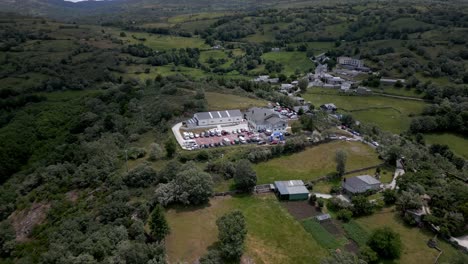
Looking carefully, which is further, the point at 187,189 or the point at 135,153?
the point at 135,153

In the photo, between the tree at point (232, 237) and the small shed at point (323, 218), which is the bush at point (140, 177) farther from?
the small shed at point (323, 218)

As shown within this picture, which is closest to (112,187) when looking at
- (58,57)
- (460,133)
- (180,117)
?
(180,117)

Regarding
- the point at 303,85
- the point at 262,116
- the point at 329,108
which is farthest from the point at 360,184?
the point at 303,85

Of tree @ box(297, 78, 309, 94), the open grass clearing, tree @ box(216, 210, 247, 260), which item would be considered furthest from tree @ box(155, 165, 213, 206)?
tree @ box(297, 78, 309, 94)

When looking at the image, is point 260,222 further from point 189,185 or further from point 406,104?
point 406,104

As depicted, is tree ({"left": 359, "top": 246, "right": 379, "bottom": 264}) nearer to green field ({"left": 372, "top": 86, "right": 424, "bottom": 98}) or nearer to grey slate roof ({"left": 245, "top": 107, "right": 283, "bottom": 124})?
grey slate roof ({"left": 245, "top": 107, "right": 283, "bottom": 124})

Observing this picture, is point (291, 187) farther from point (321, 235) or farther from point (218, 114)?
point (218, 114)
